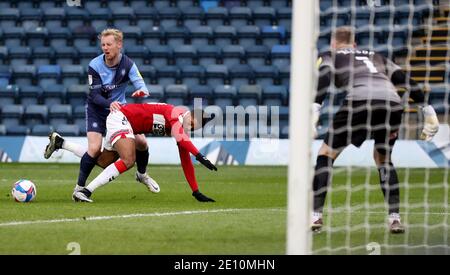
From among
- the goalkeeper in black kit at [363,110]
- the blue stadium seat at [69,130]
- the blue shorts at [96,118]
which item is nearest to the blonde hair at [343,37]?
the goalkeeper in black kit at [363,110]

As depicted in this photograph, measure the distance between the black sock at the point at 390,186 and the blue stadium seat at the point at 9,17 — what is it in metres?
18.0

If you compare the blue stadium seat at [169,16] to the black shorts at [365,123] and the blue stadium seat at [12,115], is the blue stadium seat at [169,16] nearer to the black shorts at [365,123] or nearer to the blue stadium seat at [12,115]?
the blue stadium seat at [12,115]

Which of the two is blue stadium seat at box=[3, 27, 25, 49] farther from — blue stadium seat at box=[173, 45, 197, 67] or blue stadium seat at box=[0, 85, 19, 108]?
blue stadium seat at box=[173, 45, 197, 67]

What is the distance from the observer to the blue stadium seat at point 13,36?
925 inches

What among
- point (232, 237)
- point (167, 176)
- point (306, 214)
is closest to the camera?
point (306, 214)

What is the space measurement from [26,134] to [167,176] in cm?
675

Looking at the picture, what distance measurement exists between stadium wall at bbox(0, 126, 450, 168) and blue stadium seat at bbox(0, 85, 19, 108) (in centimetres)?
245

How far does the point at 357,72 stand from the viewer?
7.47 meters

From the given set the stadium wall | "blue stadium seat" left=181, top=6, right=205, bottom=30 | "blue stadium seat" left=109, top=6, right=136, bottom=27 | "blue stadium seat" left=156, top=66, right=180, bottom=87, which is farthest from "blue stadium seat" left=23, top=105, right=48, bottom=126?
"blue stadium seat" left=181, top=6, right=205, bottom=30

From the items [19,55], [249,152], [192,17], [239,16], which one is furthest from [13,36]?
[249,152]

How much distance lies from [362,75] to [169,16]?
54.7ft

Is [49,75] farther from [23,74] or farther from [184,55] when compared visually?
[184,55]
